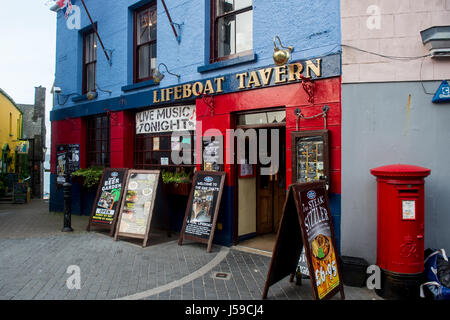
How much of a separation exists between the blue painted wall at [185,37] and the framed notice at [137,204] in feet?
7.79

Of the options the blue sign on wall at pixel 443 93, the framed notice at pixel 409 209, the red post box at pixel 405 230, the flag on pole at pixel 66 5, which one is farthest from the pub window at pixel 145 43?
the framed notice at pixel 409 209

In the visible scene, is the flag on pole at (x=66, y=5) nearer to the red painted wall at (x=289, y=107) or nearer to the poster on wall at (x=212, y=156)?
the red painted wall at (x=289, y=107)

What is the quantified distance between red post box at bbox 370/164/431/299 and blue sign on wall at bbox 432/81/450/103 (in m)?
1.21

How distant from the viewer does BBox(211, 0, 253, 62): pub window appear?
6582mm

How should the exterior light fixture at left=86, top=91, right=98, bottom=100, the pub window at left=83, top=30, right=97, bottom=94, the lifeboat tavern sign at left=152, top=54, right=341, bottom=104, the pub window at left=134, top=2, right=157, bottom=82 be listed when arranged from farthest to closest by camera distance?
1. the pub window at left=83, top=30, right=97, bottom=94
2. the exterior light fixture at left=86, top=91, right=98, bottom=100
3. the pub window at left=134, top=2, right=157, bottom=82
4. the lifeboat tavern sign at left=152, top=54, right=341, bottom=104

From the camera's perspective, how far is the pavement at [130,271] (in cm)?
425

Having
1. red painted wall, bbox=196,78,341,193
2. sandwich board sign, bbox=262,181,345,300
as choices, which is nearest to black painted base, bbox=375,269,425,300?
sandwich board sign, bbox=262,181,345,300

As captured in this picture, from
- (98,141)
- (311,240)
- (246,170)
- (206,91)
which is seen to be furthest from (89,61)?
(311,240)

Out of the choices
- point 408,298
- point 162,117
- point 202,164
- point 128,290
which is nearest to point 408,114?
point 408,298

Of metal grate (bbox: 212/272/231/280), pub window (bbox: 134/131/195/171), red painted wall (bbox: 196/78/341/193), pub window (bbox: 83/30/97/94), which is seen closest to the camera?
metal grate (bbox: 212/272/231/280)

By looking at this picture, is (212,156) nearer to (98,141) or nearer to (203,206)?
(203,206)

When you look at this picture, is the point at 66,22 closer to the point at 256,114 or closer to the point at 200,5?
the point at 200,5

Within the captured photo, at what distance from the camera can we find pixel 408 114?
4715mm

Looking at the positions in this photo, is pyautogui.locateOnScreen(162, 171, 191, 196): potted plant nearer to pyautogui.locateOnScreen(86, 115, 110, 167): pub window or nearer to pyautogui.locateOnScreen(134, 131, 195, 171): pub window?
pyautogui.locateOnScreen(134, 131, 195, 171): pub window
